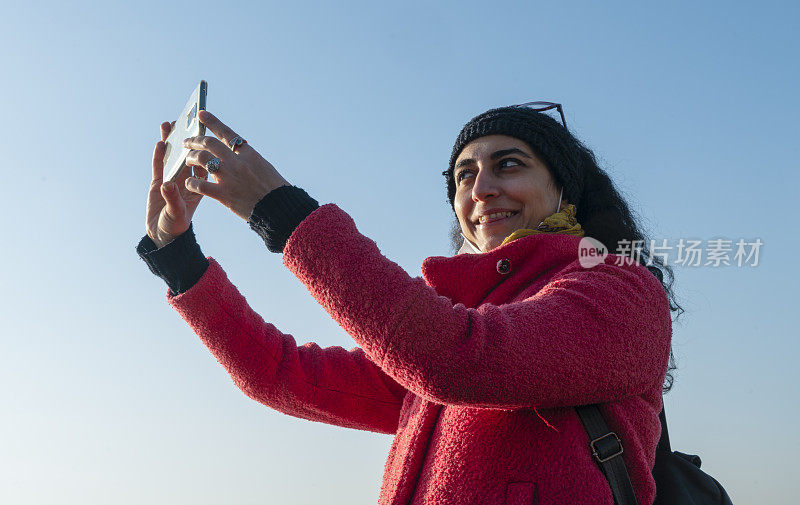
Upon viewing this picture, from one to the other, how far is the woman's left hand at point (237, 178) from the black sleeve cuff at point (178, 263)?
0.87 m

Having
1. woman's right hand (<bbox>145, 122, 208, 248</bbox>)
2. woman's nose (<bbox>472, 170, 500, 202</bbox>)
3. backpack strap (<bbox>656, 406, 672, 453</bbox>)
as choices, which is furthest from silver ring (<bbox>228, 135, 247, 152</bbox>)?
backpack strap (<bbox>656, 406, 672, 453</bbox>)

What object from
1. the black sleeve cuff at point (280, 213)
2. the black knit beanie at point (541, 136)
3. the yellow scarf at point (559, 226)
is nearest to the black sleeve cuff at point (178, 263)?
the black sleeve cuff at point (280, 213)

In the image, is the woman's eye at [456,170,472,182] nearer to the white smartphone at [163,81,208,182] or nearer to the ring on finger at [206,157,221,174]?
the white smartphone at [163,81,208,182]

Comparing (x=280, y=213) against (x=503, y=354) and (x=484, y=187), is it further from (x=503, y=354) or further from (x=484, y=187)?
(x=484, y=187)

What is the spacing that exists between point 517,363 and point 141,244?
6.59 ft

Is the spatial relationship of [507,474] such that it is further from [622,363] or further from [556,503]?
[622,363]

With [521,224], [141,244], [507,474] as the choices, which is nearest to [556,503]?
[507,474]

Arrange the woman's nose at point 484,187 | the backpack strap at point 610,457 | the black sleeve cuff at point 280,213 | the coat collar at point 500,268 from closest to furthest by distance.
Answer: the black sleeve cuff at point 280,213 → the backpack strap at point 610,457 → the coat collar at point 500,268 → the woman's nose at point 484,187

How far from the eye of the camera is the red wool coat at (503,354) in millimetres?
2143

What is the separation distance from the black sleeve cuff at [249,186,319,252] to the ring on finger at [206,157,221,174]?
0.21m

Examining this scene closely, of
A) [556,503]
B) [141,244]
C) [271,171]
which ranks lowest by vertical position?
[556,503]

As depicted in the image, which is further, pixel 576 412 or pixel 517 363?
pixel 576 412

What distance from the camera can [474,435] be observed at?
2.54 metres

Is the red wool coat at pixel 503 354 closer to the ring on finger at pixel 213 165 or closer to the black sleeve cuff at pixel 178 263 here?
the ring on finger at pixel 213 165
